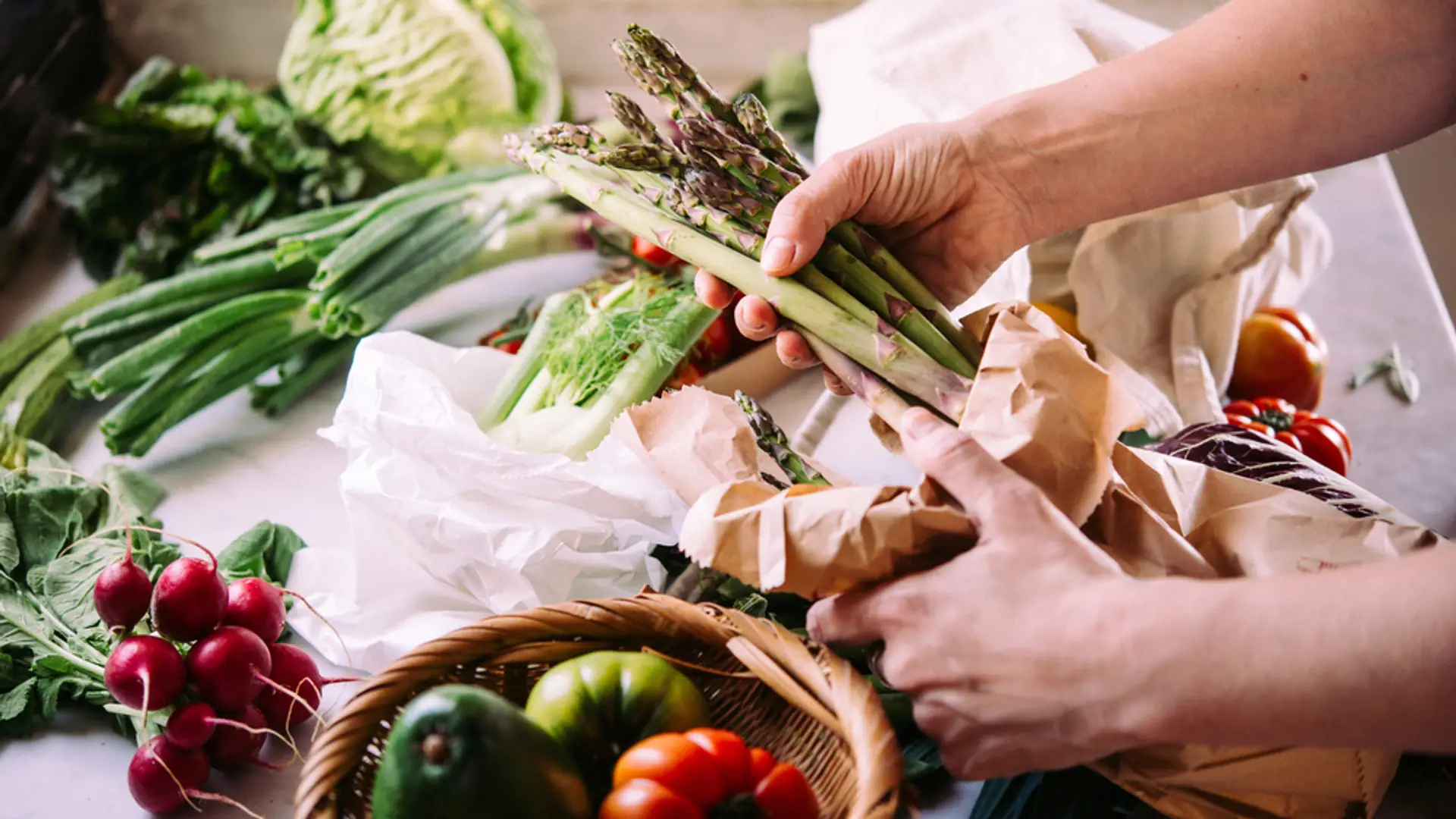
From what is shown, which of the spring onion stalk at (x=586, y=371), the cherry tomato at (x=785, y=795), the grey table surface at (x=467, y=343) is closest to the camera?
the cherry tomato at (x=785, y=795)

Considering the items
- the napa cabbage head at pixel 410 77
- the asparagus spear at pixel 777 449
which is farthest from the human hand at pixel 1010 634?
the napa cabbage head at pixel 410 77

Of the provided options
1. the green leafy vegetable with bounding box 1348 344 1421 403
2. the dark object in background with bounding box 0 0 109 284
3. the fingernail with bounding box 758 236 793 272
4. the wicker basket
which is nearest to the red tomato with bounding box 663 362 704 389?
the fingernail with bounding box 758 236 793 272

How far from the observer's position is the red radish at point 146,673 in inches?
36.5

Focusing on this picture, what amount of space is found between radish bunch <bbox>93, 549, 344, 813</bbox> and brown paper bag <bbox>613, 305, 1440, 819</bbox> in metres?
0.45

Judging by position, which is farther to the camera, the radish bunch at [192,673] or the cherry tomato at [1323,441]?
the cherry tomato at [1323,441]

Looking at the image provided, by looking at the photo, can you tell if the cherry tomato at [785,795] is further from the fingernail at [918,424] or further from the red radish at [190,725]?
the red radish at [190,725]

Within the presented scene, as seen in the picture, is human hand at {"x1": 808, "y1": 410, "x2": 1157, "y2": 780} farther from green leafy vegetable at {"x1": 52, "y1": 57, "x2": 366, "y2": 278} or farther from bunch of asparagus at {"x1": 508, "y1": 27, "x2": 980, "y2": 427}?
green leafy vegetable at {"x1": 52, "y1": 57, "x2": 366, "y2": 278}

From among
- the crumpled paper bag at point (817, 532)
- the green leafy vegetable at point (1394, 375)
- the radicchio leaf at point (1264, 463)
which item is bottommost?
the green leafy vegetable at point (1394, 375)

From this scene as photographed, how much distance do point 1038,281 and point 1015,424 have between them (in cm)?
65

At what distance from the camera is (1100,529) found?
868 millimetres

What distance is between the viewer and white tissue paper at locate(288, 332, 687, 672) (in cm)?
112

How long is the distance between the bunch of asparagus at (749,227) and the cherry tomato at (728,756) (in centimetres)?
33

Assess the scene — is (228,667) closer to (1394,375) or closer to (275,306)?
(275,306)

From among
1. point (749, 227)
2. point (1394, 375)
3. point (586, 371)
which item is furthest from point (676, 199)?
point (1394, 375)
